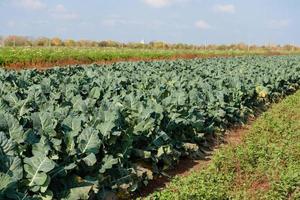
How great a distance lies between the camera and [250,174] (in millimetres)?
7176

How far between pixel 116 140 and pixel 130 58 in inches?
1250

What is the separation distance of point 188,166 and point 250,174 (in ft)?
3.75

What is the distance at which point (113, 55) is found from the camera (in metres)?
36.4

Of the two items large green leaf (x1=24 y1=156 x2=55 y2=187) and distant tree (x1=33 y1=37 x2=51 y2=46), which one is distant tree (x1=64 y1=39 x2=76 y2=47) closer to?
distant tree (x1=33 y1=37 x2=51 y2=46)

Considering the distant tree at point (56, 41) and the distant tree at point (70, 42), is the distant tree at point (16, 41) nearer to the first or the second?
the distant tree at point (56, 41)

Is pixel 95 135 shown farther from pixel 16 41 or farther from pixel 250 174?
pixel 16 41

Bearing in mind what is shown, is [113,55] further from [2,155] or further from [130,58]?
[2,155]

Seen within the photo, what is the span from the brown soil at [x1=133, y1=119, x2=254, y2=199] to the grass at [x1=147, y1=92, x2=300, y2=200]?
249 mm

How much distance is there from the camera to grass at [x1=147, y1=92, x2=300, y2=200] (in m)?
6.11

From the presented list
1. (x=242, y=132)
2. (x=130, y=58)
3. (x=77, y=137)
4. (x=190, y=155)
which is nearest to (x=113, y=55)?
(x=130, y=58)

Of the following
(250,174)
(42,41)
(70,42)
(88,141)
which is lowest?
(250,174)

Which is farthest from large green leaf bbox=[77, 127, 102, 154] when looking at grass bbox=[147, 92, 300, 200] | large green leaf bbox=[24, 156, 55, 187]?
grass bbox=[147, 92, 300, 200]

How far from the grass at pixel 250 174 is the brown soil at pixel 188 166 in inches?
9.8

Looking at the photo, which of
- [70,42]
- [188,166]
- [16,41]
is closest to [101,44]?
[70,42]
